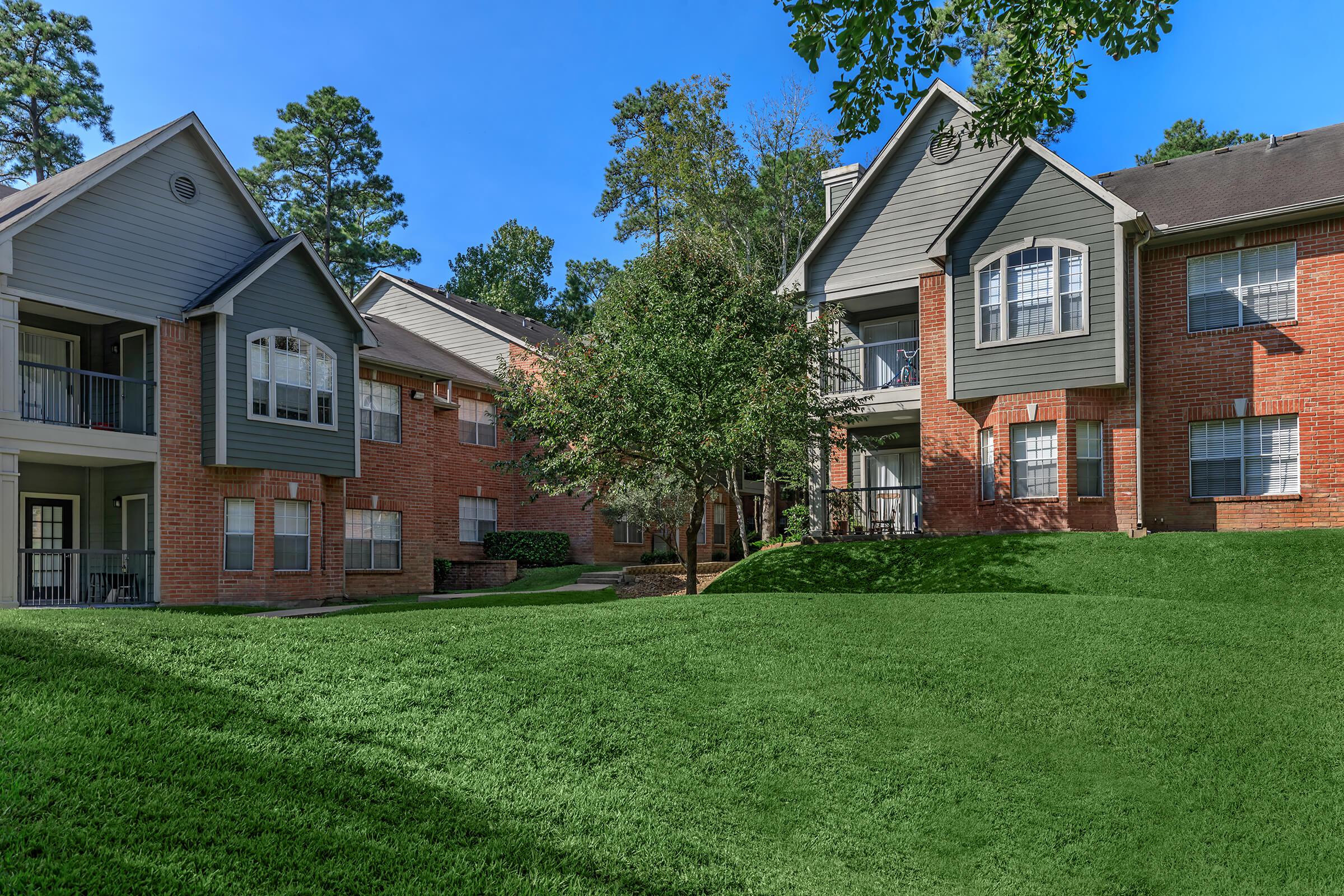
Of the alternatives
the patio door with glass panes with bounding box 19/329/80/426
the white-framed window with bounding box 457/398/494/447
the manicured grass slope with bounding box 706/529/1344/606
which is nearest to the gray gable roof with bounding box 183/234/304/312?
the patio door with glass panes with bounding box 19/329/80/426

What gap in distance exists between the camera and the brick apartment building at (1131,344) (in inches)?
687

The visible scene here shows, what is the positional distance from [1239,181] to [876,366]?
26.7 ft

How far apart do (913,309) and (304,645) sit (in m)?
17.7

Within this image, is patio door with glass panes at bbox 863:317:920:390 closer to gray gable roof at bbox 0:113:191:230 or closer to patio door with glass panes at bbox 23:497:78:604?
gray gable roof at bbox 0:113:191:230

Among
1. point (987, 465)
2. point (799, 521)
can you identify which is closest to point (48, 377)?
point (799, 521)

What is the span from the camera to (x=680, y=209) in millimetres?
34344

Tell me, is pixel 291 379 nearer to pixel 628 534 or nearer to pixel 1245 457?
pixel 628 534

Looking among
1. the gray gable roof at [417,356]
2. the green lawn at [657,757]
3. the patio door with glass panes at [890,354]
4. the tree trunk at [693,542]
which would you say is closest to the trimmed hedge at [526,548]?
the gray gable roof at [417,356]

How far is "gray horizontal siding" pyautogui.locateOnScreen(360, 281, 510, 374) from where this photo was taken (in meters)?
33.1

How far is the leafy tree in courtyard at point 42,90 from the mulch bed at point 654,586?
1315 inches

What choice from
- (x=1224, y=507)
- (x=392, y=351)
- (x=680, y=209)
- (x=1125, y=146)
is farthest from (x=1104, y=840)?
(x=1125, y=146)

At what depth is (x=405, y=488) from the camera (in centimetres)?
2495

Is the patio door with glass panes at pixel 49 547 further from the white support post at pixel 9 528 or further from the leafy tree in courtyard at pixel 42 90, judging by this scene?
the leafy tree in courtyard at pixel 42 90

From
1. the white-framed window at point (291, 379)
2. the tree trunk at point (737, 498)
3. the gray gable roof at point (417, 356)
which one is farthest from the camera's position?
the gray gable roof at point (417, 356)
